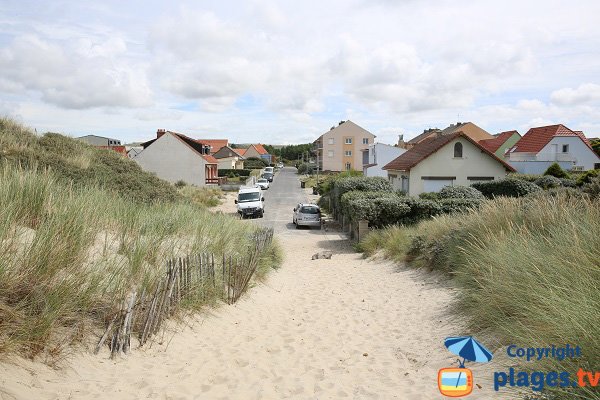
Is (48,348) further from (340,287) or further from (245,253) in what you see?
(340,287)

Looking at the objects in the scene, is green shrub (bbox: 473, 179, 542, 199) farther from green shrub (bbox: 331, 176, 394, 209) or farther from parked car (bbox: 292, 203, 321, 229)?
parked car (bbox: 292, 203, 321, 229)

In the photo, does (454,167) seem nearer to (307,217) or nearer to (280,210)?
(307,217)

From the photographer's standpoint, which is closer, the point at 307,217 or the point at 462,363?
the point at 462,363

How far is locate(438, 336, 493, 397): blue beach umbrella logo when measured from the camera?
443 cm

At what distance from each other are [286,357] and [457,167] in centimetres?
2812

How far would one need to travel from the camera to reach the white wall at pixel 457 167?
105 ft

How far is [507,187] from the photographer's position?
30.3m

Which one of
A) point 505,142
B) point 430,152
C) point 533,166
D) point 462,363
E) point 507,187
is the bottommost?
point 462,363

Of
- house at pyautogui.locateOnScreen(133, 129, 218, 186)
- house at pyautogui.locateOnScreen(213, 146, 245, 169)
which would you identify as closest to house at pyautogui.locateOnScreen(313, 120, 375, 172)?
house at pyautogui.locateOnScreen(213, 146, 245, 169)

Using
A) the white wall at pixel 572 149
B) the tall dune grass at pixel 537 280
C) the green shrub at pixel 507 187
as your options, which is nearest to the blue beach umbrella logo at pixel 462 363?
the tall dune grass at pixel 537 280

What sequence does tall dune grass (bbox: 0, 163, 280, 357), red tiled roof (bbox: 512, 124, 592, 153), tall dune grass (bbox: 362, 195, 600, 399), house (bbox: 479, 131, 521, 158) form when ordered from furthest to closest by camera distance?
house (bbox: 479, 131, 521, 158)
red tiled roof (bbox: 512, 124, 592, 153)
tall dune grass (bbox: 0, 163, 280, 357)
tall dune grass (bbox: 362, 195, 600, 399)

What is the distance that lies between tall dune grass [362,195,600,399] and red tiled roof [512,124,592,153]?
4311 cm

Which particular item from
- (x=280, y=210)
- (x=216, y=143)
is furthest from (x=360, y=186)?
(x=216, y=143)

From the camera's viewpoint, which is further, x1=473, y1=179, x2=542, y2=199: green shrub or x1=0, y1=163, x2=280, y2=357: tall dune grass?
x1=473, y1=179, x2=542, y2=199: green shrub
